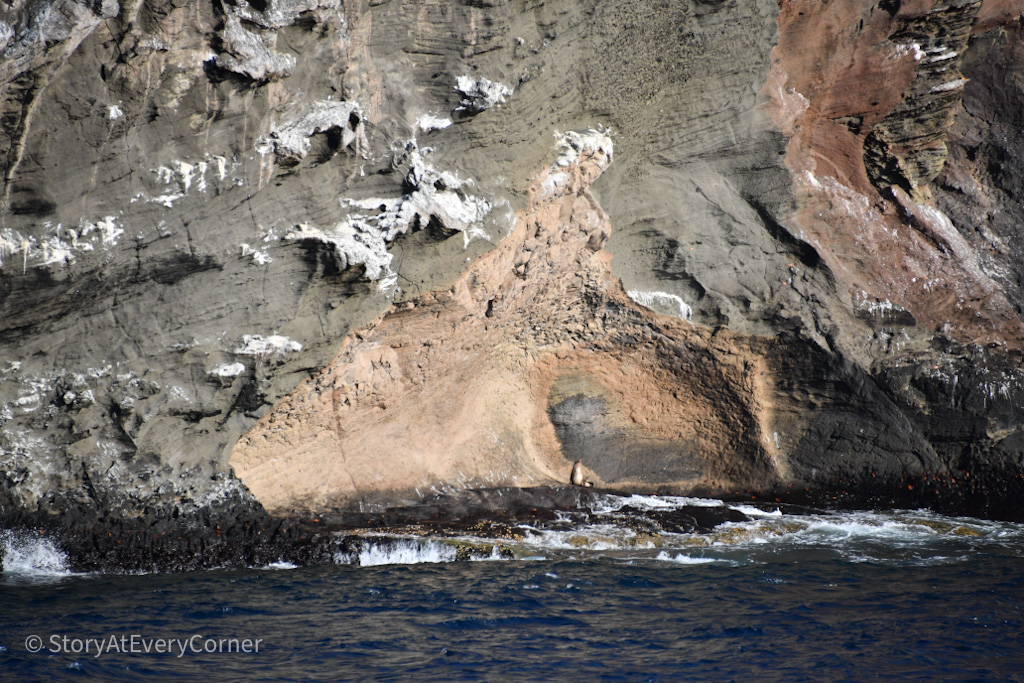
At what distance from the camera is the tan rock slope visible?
9695mm

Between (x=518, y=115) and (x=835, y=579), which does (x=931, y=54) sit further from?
(x=835, y=579)

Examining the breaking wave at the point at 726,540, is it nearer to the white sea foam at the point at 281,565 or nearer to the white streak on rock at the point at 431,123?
the white sea foam at the point at 281,565

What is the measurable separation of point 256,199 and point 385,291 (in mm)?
1807

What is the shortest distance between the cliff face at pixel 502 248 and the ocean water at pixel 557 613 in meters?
1.53

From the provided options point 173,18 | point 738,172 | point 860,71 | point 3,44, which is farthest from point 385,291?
point 860,71

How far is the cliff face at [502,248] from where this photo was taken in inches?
312

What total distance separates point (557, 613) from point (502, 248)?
4532mm

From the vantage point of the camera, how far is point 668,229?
11.0 meters

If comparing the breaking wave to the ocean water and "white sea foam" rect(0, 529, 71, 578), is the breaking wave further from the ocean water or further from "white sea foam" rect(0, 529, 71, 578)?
"white sea foam" rect(0, 529, 71, 578)

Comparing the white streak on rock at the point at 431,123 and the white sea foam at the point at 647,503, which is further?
the white sea foam at the point at 647,503

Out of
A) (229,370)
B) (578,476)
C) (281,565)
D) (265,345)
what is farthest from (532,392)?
(229,370)

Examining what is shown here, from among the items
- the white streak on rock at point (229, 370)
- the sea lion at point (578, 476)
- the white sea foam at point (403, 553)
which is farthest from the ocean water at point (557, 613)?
the white streak on rock at point (229, 370)

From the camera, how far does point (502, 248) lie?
A: 9945 millimetres

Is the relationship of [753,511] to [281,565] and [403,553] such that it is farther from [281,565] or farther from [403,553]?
[281,565]
